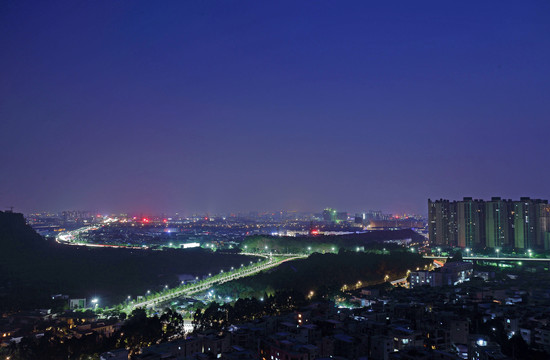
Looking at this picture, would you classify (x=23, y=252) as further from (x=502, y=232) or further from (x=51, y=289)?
(x=502, y=232)

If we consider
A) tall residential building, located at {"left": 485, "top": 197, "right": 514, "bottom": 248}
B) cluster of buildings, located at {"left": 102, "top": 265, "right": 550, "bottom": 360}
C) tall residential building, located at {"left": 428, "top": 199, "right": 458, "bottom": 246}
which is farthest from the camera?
tall residential building, located at {"left": 428, "top": 199, "right": 458, "bottom": 246}

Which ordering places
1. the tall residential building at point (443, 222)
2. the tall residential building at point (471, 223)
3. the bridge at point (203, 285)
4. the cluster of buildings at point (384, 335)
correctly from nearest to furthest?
the cluster of buildings at point (384, 335)
the bridge at point (203, 285)
the tall residential building at point (471, 223)
the tall residential building at point (443, 222)

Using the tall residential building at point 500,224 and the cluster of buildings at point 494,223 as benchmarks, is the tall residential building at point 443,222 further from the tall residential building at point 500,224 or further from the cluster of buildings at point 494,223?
the tall residential building at point 500,224

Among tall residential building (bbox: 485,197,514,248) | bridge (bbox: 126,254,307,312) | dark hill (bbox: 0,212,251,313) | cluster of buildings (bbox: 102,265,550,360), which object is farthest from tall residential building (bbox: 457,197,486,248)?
cluster of buildings (bbox: 102,265,550,360)

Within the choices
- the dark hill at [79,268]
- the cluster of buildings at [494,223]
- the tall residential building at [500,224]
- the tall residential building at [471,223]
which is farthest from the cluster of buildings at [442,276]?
the tall residential building at [471,223]

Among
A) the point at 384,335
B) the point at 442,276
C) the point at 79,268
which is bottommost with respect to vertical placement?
the point at 79,268

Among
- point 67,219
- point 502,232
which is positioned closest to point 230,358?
point 502,232

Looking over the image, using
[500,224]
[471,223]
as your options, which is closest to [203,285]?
[471,223]

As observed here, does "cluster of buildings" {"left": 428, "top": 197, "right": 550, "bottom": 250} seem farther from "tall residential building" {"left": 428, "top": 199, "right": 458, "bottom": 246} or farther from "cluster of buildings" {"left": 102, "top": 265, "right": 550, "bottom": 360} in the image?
"cluster of buildings" {"left": 102, "top": 265, "right": 550, "bottom": 360}

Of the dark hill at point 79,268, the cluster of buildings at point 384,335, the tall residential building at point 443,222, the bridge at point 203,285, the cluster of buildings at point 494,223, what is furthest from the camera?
the tall residential building at point 443,222

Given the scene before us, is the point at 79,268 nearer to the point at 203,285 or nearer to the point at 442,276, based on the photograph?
the point at 203,285
